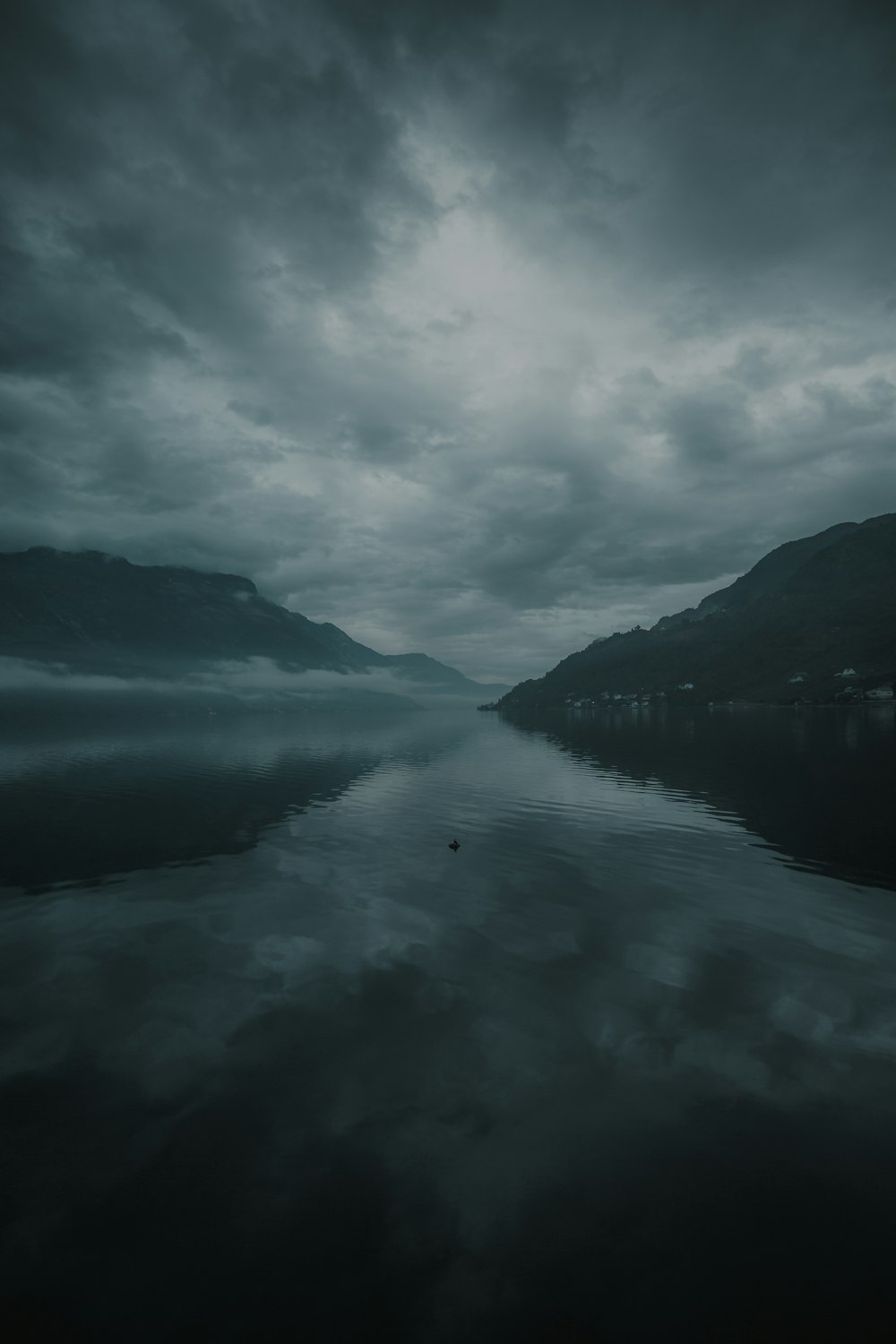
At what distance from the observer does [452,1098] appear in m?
13.3

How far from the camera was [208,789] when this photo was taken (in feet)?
207

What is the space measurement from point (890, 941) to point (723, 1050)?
11359 mm

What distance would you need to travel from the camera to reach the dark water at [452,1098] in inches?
347

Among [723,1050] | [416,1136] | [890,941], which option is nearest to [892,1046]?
[723,1050]

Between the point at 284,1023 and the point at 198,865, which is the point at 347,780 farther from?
the point at 284,1023

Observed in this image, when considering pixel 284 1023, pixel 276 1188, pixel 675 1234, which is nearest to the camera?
pixel 675 1234

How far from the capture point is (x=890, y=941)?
2103cm

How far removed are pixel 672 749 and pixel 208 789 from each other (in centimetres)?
7690

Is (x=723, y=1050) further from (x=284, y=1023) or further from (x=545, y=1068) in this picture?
(x=284, y=1023)

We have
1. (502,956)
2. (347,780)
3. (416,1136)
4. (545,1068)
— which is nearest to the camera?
(416,1136)

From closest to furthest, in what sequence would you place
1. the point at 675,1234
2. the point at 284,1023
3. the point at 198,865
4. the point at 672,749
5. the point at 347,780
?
1. the point at 675,1234
2. the point at 284,1023
3. the point at 198,865
4. the point at 347,780
5. the point at 672,749

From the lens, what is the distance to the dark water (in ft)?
28.9

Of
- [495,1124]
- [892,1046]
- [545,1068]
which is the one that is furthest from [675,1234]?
[892,1046]

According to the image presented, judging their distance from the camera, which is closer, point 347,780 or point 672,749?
point 347,780
